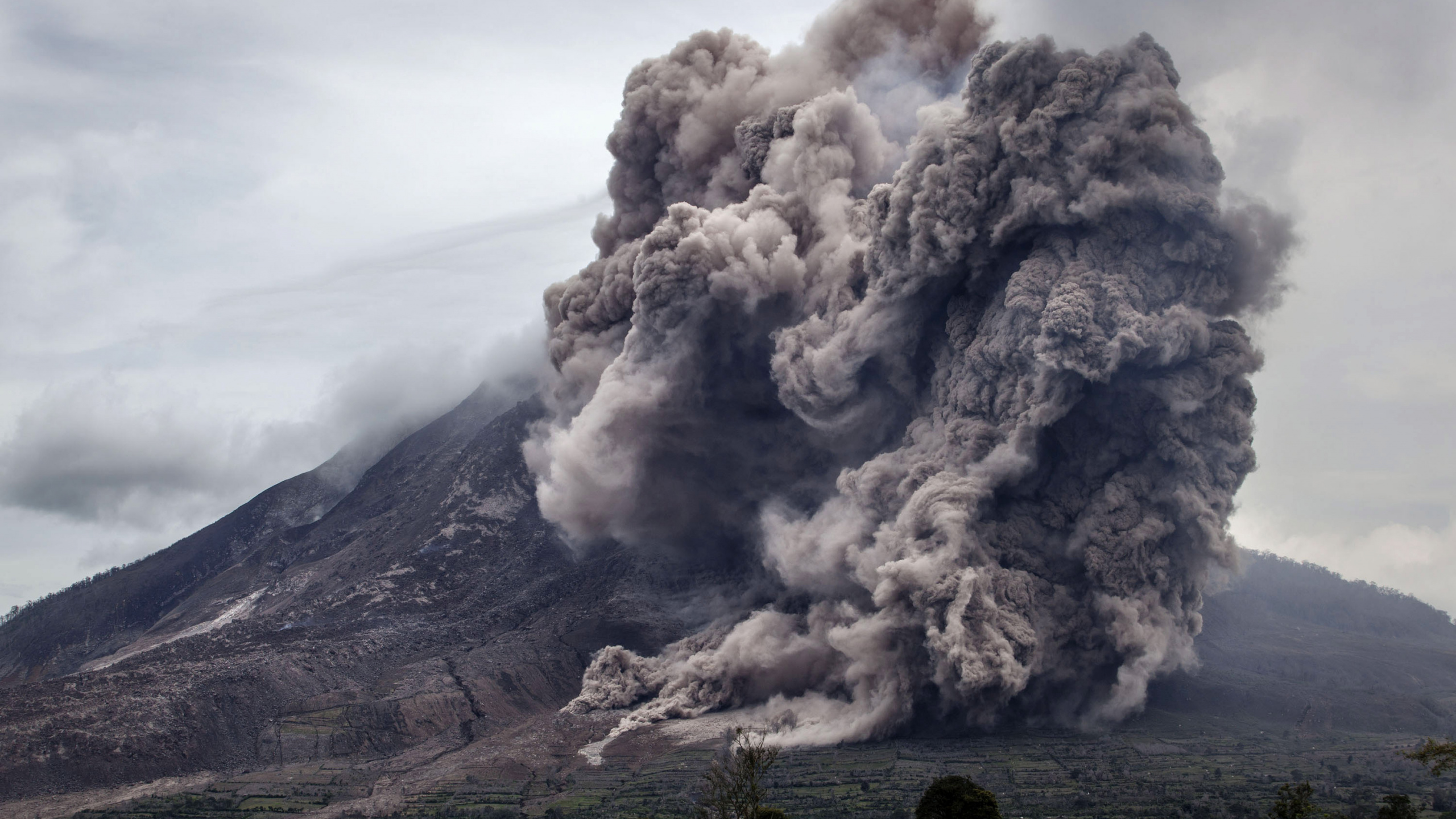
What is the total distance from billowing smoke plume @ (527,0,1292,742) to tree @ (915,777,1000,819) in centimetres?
969

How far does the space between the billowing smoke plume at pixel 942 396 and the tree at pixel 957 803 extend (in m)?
9.69

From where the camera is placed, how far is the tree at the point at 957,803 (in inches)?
1036

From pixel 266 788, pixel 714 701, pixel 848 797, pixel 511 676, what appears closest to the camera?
pixel 848 797

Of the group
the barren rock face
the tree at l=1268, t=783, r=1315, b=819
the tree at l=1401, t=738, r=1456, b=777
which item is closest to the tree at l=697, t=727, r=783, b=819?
the tree at l=1268, t=783, r=1315, b=819

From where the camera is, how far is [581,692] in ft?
168

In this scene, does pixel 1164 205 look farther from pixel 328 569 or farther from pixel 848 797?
pixel 328 569

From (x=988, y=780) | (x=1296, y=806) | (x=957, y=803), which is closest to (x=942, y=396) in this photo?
(x=988, y=780)

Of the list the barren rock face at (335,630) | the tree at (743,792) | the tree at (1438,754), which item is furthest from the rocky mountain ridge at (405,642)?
the tree at (1438,754)

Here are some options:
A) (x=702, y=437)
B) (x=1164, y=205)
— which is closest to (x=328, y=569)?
(x=702, y=437)

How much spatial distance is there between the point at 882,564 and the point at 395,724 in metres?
22.7

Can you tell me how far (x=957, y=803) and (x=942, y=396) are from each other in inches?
740

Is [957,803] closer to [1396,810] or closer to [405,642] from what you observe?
[1396,810]

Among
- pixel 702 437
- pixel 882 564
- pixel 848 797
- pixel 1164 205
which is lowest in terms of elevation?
pixel 848 797

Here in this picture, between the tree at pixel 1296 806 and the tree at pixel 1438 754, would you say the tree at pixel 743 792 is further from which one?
the tree at pixel 1438 754
